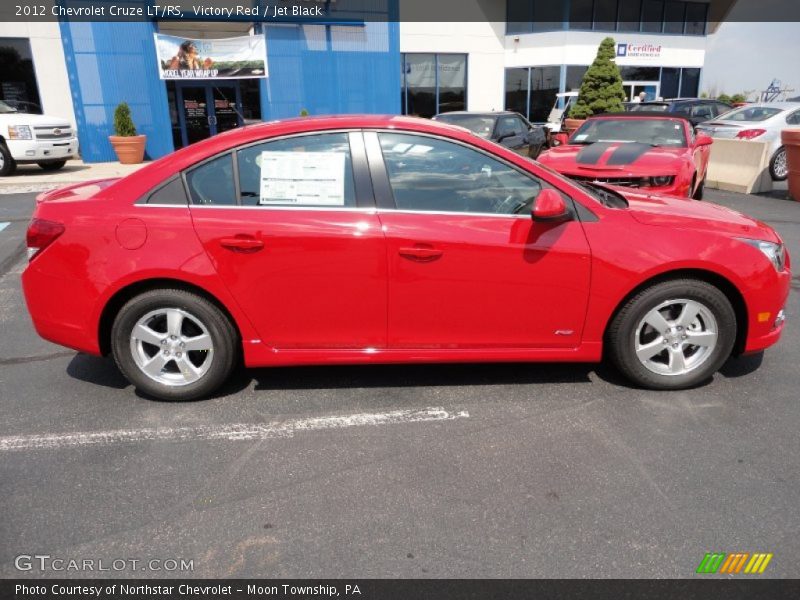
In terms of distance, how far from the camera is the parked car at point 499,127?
11875mm

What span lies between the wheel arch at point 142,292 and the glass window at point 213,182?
0.48m

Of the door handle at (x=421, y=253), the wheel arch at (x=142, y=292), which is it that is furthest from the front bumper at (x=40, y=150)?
the door handle at (x=421, y=253)

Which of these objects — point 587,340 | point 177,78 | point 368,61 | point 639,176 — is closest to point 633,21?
point 368,61

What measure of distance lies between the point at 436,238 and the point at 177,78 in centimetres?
1681

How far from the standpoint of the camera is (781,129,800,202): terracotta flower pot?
10.1 metres

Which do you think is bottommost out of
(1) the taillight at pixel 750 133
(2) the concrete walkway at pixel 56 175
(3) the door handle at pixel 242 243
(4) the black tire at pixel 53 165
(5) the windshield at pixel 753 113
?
(2) the concrete walkway at pixel 56 175

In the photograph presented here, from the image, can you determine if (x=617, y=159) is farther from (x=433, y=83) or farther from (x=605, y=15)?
(x=605, y=15)

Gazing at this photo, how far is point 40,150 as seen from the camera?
14.5 meters

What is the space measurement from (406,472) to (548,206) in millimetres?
1544

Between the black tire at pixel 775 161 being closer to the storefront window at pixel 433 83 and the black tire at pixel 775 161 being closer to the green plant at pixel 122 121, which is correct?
the storefront window at pixel 433 83

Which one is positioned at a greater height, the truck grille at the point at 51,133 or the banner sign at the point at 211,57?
the banner sign at the point at 211,57

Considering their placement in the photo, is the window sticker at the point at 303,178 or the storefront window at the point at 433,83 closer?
the window sticker at the point at 303,178

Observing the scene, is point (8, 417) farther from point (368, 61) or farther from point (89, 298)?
point (368, 61)

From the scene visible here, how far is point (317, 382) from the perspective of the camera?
3891mm
